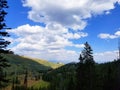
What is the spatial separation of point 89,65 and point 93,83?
4.42 meters

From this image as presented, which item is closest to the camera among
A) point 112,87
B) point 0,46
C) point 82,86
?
point 0,46

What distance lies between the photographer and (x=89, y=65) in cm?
6450

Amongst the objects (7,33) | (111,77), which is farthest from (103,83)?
(7,33)

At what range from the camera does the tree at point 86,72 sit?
6424 cm

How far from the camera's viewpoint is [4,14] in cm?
2798

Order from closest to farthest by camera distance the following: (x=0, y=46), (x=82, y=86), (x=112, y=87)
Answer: (x=0, y=46) → (x=82, y=86) → (x=112, y=87)

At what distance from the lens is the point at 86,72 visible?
64625 millimetres

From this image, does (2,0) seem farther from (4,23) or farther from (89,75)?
(89,75)

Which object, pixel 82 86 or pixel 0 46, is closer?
pixel 0 46

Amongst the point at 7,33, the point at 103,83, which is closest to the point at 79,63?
the point at 103,83

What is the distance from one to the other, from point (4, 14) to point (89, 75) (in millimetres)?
40071

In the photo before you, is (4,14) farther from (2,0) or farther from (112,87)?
(112,87)

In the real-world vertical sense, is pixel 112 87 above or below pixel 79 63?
below

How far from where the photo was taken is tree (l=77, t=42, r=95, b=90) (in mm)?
64244
